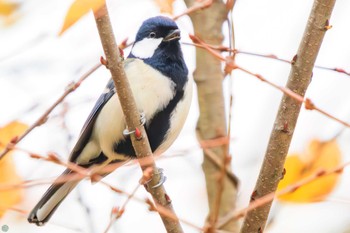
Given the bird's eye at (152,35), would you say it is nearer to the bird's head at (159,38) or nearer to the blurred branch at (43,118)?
the bird's head at (159,38)

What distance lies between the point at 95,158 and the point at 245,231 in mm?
1168

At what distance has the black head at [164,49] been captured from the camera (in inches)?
114

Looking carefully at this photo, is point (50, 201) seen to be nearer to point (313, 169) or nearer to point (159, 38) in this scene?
point (159, 38)

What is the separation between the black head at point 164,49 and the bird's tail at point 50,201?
67cm

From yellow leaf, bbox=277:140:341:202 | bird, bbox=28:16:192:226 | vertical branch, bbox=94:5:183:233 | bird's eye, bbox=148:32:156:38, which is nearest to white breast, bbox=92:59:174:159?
bird, bbox=28:16:192:226

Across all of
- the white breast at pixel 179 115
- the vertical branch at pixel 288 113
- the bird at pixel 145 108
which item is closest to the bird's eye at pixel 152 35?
the bird at pixel 145 108

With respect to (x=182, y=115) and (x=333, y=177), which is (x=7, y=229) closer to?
(x=182, y=115)

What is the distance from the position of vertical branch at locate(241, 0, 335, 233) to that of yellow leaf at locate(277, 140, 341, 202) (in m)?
0.09

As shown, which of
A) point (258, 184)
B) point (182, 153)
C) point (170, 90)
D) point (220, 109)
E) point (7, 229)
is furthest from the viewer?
point (220, 109)

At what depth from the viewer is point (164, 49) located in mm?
2939

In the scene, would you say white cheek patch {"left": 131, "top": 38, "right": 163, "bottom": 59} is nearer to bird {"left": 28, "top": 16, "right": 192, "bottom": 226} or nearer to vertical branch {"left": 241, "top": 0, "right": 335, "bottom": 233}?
bird {"left": 28, "top": 16, "right": 192, "bottom": 226}

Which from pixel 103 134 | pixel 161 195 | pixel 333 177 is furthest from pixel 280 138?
pixel 103 134

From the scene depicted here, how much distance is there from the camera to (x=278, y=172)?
2.05 meters

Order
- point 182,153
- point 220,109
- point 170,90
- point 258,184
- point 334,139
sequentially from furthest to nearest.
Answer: point 220,109 → point 170,90 → point 334,139 → point 258,184 → point 182,153
